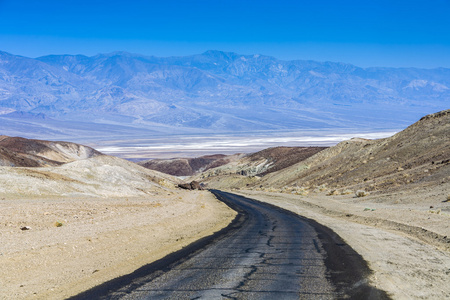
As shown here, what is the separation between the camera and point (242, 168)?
107 metres

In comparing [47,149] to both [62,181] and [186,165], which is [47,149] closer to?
[186,165]

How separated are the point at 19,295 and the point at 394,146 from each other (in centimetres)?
5003

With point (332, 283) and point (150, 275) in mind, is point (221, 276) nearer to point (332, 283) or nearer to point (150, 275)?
point (150, 275)

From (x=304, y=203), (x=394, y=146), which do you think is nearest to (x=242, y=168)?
(x=394, y=146)

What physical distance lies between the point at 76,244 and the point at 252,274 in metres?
5.61

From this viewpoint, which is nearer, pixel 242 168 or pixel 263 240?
pixel 263 240

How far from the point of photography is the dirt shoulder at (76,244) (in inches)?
353

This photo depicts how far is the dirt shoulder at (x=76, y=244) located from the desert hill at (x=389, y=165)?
71.0 feet

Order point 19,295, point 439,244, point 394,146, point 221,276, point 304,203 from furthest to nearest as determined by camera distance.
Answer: point 394,146 < point 304,203 < point 439,244 < point 221,276 < point 19,295

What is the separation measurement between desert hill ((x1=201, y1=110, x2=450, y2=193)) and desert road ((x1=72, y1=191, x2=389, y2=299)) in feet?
73.4

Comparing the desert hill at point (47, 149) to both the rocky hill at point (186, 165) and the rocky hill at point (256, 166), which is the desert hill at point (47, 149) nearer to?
the rocky hill at point (186, 165)

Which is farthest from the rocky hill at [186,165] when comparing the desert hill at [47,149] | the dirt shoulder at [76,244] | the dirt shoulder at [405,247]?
the dirt shoulder at [76,244]

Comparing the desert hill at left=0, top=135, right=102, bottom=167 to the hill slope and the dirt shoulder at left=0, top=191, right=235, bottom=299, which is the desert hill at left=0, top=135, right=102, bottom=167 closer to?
the hill slope

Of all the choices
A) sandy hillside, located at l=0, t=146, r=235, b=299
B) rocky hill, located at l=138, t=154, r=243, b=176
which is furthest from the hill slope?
rocky hill, located at l=138, t=154, r=243, b=176
